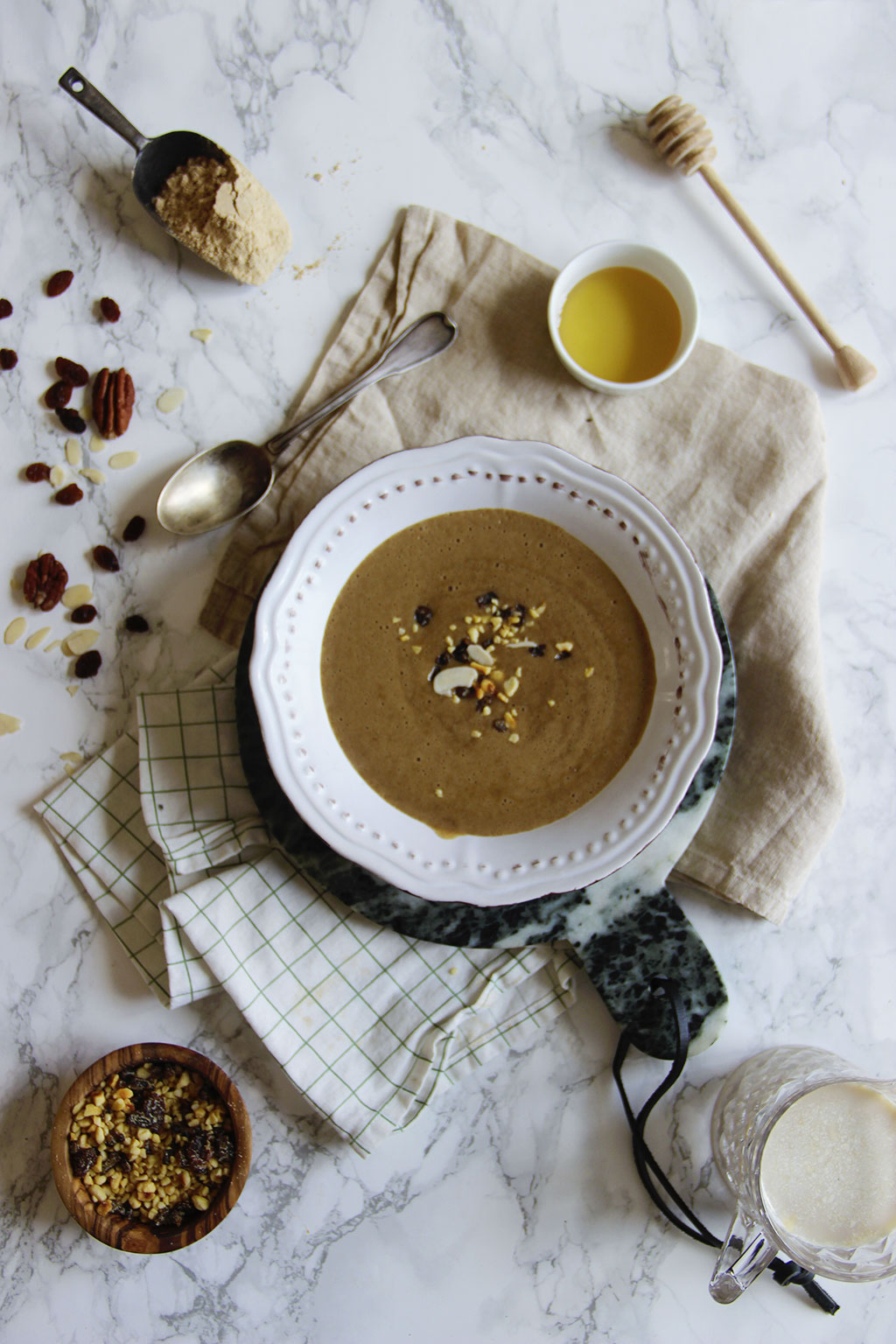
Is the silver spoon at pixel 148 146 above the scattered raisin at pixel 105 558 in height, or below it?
above

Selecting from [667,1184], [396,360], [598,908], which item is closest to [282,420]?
[396,360]

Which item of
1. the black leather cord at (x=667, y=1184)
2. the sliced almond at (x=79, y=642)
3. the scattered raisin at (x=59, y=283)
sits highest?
the scattered raisin at (x=59, y=283)

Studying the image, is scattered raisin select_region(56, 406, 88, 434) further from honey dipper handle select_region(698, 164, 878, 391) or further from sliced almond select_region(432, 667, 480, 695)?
honey dipper handle select_region(698, 164, 878, 391)

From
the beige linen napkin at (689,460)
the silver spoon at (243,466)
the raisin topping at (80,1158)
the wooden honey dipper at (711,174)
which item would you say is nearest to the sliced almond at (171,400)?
the silver spoon at (243,466)

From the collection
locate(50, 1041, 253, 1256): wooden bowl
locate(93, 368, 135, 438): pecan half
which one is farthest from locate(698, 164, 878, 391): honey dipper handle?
locate(50, 1041, 253, 1256): wooden bowl

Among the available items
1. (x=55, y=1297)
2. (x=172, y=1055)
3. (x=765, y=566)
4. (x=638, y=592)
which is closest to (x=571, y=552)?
(x=638, y=592)

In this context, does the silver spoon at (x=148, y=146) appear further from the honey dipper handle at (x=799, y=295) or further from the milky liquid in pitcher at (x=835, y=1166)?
the milky liquid in pitcher at (x=835, y=1166)
